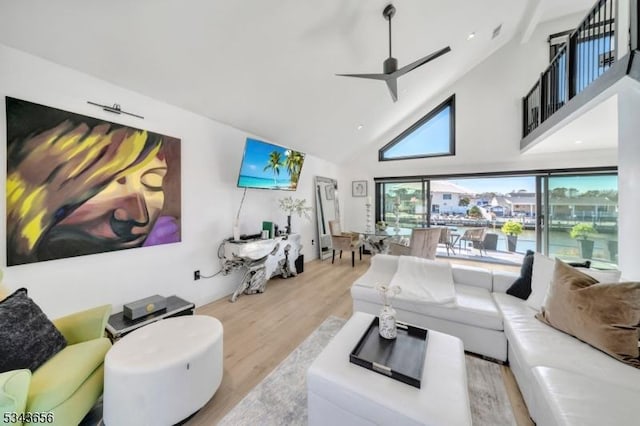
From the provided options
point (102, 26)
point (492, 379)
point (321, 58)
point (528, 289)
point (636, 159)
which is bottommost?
point (492, 379)

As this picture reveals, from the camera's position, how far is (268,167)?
12.3 ft

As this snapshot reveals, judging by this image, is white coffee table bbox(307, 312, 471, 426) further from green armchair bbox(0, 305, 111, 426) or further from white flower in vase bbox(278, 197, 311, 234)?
white flower in vase bbox(278, 197, 311, 234)

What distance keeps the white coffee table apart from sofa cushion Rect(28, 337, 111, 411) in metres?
1.25

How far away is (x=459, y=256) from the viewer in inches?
219

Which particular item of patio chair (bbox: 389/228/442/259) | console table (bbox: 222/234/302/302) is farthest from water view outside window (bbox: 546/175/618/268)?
console table (bbox: 222/234/302/302)

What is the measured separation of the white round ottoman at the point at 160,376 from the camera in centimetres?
130

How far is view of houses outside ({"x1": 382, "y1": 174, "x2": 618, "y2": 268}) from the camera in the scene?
13.8 feet

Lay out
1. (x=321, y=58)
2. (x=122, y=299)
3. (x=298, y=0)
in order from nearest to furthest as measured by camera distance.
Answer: (x=298, y=0)
(x=122, y=299)
(x=321, y=58)

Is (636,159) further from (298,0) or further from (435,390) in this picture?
(298,0)

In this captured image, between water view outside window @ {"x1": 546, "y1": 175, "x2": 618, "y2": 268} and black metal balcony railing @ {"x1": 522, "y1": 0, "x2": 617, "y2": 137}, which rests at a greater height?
black metal balcony railing @ {"x1": 522, "y1": 0, "x2": 617, "y2": 137}

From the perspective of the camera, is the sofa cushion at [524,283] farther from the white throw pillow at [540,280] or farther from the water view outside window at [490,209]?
the water view outside window at [490,209]

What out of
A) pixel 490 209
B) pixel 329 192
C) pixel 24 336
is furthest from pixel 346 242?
pixel 24 336

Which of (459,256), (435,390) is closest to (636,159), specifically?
(435,390)

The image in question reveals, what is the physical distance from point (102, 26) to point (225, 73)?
3.20ft
